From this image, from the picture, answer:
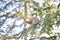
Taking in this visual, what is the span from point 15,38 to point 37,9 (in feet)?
1.17

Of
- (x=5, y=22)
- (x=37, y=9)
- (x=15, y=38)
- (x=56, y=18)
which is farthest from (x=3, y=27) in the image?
(x=56, y=18)

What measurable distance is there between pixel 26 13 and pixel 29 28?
152 millimetres

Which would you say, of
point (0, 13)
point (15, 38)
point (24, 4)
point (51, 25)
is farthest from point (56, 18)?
point (0, 13)

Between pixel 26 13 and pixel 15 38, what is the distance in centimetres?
27

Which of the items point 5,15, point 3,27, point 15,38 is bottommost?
point 15,38

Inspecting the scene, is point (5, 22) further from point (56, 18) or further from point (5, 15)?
point (56, 18)

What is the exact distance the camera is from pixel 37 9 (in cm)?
153

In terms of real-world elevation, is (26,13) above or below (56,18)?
above

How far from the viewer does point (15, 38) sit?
4.96 ft

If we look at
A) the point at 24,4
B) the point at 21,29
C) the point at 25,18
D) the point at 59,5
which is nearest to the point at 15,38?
the point at 21,29

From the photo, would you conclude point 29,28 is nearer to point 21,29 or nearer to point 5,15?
point 21,29

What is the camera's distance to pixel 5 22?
1.54 metres

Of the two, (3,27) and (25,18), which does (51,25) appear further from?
(3,27)

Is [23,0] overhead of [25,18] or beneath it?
overhead
